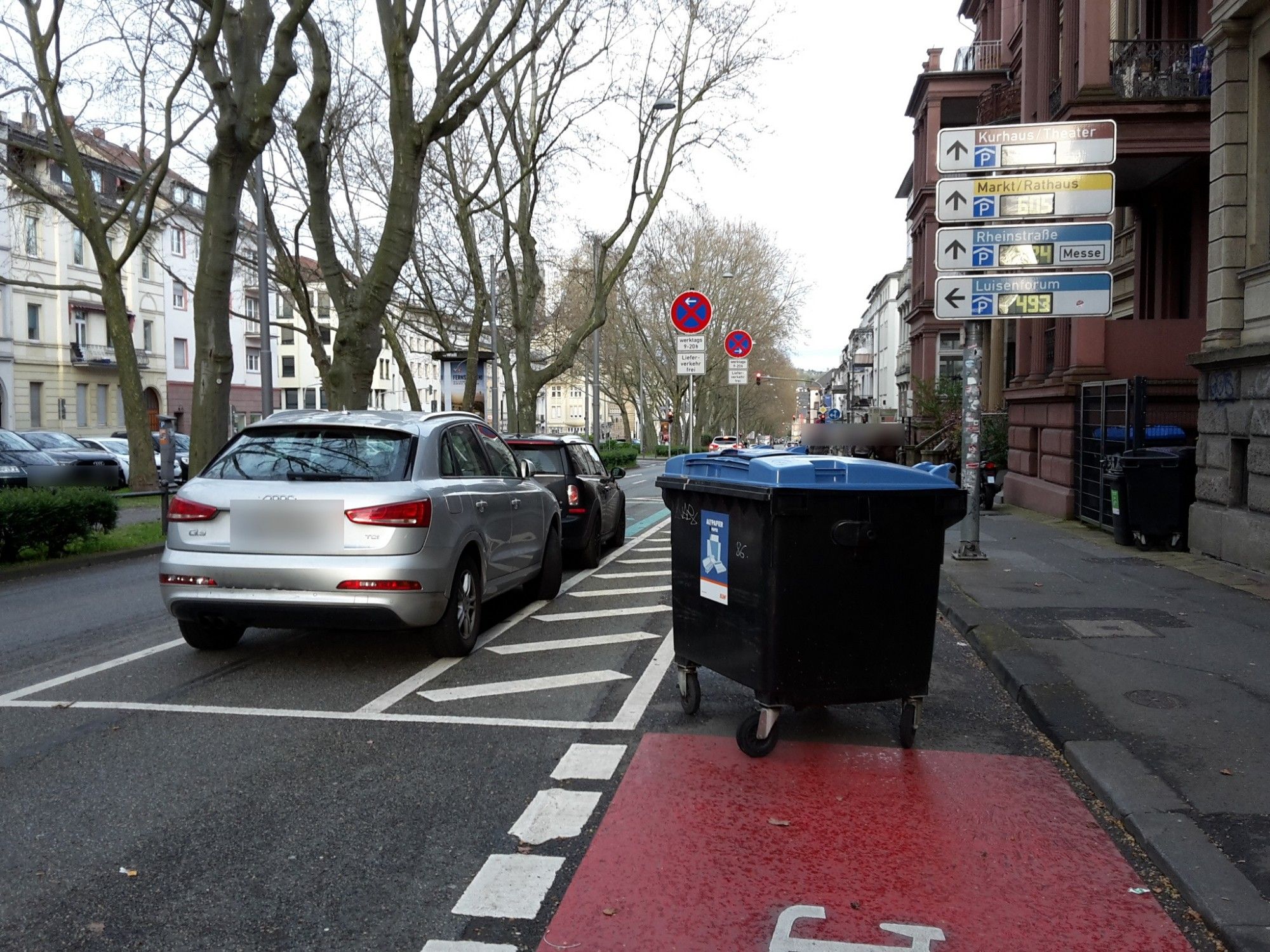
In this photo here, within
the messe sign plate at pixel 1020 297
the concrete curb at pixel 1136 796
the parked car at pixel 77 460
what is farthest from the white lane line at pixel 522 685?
the parked car at pixel 77 460

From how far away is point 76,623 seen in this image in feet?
30.0

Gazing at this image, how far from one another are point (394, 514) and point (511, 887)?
3372 mm

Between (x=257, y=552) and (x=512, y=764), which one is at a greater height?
(x=257, y=552)

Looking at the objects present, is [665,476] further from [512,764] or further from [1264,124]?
[1264,124]

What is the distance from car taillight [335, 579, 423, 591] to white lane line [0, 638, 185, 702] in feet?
5.92

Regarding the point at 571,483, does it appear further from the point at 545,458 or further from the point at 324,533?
the point at 324,533

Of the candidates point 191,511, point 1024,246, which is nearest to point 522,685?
point 191,511

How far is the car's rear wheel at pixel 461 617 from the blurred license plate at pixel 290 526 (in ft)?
2.91

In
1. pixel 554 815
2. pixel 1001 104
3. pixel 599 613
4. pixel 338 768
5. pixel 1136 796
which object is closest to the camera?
pixel 554 815

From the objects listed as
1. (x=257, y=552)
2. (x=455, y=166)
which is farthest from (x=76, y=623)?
(x=455, y=166)

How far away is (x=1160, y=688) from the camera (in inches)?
262

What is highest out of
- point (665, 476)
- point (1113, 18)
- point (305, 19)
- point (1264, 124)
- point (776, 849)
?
point (1113, 18)

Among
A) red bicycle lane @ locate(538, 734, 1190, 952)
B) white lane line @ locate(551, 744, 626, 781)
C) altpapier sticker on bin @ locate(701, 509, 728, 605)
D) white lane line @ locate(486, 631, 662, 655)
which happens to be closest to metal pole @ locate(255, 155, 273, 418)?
white lane line @ locate(486, 631, 662, 655)

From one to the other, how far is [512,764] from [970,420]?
8243mm
